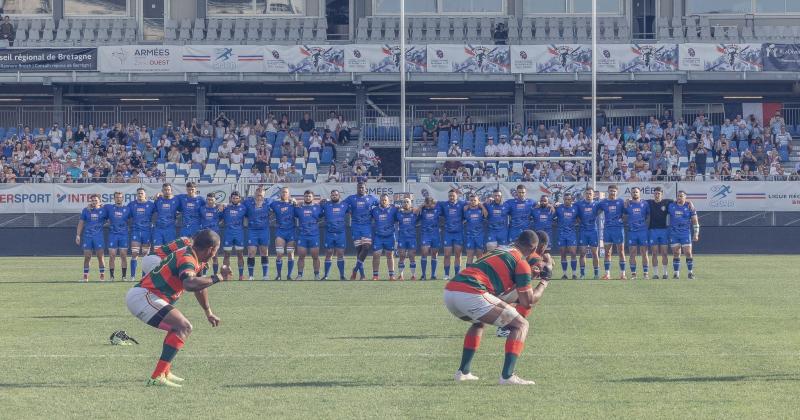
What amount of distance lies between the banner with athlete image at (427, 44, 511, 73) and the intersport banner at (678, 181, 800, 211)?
9.12 meters

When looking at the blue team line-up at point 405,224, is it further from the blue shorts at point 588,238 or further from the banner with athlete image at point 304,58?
the banner with athlete image at point 304,58

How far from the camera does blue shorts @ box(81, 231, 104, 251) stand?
26719 mm

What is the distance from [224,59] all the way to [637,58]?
14.8 meters

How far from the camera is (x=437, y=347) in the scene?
47.8 ft

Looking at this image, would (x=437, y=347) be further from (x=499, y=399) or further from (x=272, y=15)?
(x=272, y=15)

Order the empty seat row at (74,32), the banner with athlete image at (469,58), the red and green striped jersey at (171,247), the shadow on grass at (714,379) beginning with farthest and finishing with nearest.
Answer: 1. the empty seat row at (74,32)
2. the banner with athlete image at (469,58)
3. the red and green striped jersey at (171,247)
4. the shadow on grass at (714,379)

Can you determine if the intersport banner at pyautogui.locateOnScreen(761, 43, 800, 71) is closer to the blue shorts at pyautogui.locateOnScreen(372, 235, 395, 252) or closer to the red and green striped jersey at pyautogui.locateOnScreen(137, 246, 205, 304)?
the blue shorts at pyautogui.locateOnScreen(372, 235, 395, 252)

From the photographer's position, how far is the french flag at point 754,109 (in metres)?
46.8

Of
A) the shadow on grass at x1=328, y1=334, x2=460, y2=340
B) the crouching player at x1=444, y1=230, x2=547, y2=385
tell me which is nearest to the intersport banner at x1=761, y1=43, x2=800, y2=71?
the shadow on grass at x1=328, y1=334, x2=460, y2=340

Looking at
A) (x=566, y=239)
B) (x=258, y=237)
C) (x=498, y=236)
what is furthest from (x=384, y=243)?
(x=566, y=239)

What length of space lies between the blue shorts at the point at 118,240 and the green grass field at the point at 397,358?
162 inches

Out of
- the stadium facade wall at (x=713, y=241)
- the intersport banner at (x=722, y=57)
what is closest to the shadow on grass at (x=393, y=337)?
the stadium facade wall at (x=713, y=241)

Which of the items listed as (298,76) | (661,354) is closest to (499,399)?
(661,354)

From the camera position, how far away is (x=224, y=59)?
4412 centimetres
